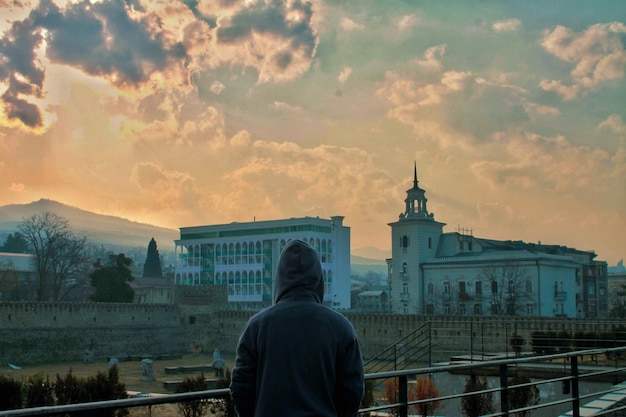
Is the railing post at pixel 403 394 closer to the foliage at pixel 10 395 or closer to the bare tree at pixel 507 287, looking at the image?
the foliage at pixel 10 395

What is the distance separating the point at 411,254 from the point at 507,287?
11037 millimetres

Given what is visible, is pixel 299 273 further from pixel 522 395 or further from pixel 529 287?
pixel 529 287

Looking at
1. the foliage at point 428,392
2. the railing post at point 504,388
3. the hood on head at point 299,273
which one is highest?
the hood on head at point 299,273

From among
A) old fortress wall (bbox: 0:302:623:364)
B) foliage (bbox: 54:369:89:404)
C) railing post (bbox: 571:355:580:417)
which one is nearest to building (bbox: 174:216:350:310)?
old fortress wall (bbox: 0:302:623:364)

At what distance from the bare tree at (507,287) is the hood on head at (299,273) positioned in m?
55.7

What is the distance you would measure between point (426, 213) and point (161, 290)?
150 ft

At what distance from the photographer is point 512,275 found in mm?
59562

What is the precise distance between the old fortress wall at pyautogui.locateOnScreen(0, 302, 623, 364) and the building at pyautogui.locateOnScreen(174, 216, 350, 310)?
651 inches

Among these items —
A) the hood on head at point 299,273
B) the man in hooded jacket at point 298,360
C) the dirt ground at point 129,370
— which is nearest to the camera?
the man in hooded jacket at point 298,360

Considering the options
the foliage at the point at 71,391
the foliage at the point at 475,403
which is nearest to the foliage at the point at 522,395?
the foliage at the point at 475,403

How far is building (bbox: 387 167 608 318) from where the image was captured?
5944cm

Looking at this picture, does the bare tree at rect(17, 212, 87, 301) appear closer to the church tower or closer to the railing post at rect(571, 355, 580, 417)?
the church tower

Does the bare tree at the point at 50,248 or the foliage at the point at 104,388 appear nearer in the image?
the foliage at the point at 104,388

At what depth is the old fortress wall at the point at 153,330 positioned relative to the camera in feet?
137
